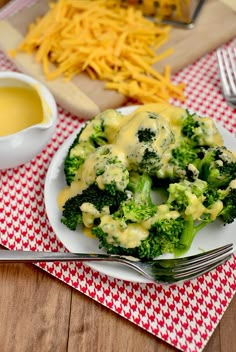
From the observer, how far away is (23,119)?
Answer: 65.9 inches

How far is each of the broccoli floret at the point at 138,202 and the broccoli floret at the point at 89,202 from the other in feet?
0.10

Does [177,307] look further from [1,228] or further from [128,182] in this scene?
[1,228]

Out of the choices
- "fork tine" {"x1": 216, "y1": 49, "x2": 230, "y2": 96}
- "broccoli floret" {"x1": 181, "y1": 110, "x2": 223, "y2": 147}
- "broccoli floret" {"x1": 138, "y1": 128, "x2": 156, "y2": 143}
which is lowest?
"fork tine" {"x1": 216, "y1": 49, "x2": 230, "y2": 96}

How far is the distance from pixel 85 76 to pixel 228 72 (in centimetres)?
52

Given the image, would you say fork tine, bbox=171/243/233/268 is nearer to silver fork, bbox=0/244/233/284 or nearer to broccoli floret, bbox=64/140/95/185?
silver fork, bbox=0/244/233/284

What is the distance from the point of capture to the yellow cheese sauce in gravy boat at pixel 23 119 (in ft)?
5.20

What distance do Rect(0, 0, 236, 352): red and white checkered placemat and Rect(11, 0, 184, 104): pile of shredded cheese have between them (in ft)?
1.33

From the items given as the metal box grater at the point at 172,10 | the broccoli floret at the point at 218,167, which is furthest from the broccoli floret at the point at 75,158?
the metal box grater at the point at 172,10

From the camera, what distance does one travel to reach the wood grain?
1.37 m

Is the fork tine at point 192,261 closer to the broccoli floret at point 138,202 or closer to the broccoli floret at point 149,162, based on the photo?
the broccoli floret at point 138,202

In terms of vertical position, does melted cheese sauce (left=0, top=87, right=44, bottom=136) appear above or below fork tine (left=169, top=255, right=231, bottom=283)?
above

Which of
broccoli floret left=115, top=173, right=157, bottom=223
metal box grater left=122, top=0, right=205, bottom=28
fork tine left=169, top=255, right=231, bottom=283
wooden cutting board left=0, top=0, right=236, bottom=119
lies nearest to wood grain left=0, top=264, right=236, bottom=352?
fork tine left=169, top=255, right=231, bottom=283

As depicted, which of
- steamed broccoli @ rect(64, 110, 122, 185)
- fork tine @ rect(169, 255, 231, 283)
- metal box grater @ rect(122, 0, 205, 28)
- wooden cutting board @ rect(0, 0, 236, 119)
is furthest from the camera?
metal box grater @ rect(122, 0, 205, 28)

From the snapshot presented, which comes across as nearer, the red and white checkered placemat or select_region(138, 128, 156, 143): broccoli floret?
the red and white checkered placemat
